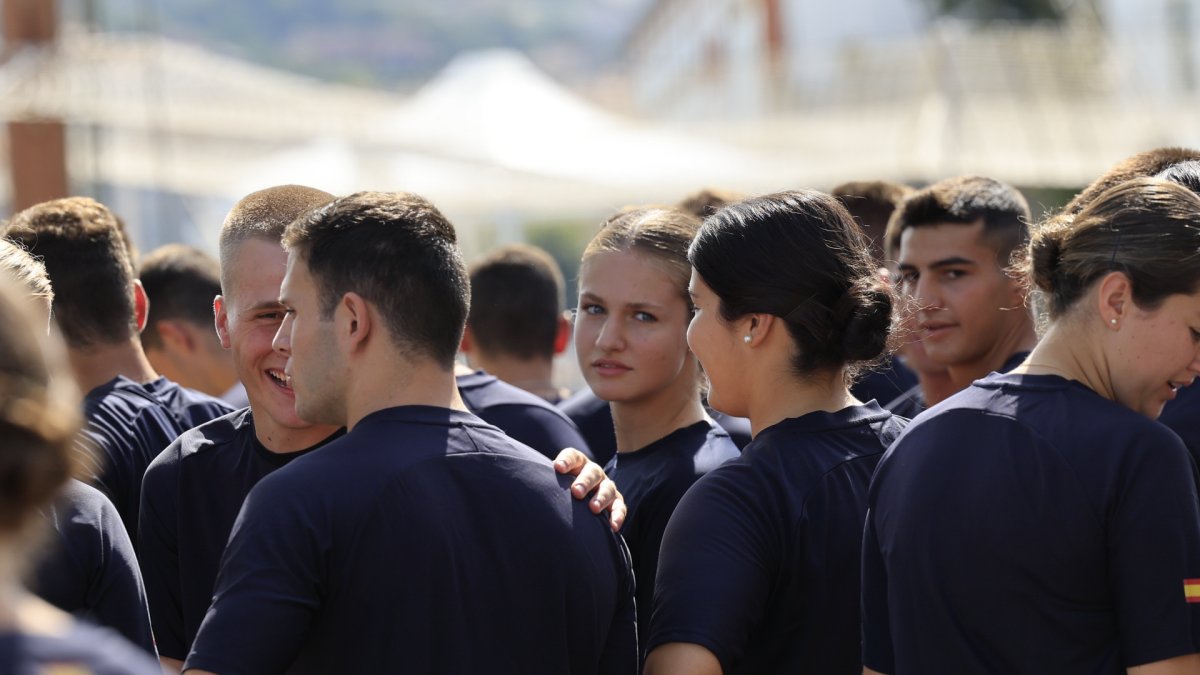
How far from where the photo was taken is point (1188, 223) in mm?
2314

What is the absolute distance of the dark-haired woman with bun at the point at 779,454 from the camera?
7.91ft

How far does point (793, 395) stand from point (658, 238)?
106 centimetres

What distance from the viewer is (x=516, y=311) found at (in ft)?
17.3

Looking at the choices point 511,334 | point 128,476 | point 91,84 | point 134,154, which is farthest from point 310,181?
point 128,476

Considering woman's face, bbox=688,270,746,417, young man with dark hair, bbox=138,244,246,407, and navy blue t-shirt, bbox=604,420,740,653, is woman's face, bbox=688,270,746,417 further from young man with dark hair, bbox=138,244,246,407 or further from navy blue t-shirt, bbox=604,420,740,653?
young man with dark hair, bbox=138,244,246,407

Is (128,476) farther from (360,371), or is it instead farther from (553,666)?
(553,666)

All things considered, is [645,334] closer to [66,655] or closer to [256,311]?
[256,311]

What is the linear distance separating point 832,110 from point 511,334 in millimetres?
10274

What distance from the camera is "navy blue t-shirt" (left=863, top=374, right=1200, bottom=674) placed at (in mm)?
2160

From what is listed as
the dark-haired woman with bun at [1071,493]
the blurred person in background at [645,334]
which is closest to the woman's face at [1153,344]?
the dark-haired woman with bun at [1071,493]

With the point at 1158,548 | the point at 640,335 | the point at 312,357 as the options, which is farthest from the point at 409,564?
the point at 640,335

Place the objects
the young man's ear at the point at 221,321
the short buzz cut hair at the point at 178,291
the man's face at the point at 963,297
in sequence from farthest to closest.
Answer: the short buzz cut hair at the point at 178,291
the man's face at the point at 963,297
the young man's ear at the point at 221,321

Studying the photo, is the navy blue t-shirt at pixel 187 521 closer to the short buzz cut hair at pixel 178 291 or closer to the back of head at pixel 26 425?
the back of head at pixel 26 425

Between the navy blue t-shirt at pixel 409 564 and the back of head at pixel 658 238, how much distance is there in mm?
1324
